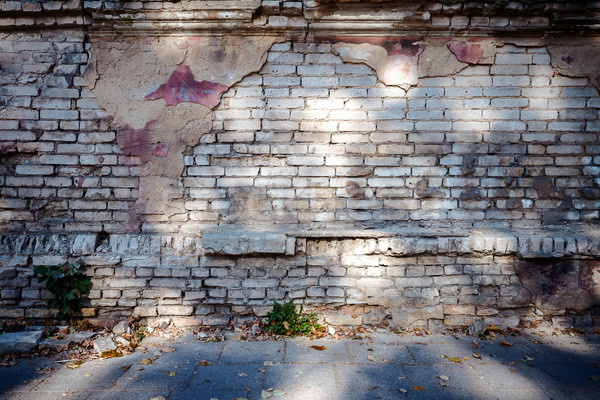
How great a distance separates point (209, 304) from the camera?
3.28 meters

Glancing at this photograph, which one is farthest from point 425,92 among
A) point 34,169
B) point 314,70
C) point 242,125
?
point 34,169

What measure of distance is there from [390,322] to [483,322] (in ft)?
2.87

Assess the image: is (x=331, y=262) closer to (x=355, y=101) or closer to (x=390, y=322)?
(x=390, y=322)

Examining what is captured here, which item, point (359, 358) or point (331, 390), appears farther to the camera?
point (359, 358)

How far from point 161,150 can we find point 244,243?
3.94 ft

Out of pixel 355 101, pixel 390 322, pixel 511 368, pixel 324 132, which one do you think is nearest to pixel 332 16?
pixel 355 101

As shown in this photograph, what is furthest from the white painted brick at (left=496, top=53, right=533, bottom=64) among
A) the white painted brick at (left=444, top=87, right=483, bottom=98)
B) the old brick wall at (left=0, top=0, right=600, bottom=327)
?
the white painted brick at (left=444, top=87, right=483, bottom=98)

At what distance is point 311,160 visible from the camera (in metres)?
3.32

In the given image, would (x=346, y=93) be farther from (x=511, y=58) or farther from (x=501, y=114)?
(x=511, y=58)

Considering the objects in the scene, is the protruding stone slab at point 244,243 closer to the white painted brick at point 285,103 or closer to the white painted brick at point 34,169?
the white painted brick at point 285,103

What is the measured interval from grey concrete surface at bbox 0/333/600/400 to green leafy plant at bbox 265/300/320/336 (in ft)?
0.35

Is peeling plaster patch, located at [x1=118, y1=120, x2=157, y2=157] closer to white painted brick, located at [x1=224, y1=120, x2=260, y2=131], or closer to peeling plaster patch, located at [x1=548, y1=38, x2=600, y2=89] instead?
white painted brick, located at [x1=224, y1=120, x2=260, y2=131]

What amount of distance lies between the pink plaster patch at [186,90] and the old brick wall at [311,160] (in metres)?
0.01

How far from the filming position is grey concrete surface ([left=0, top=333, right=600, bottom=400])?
7.69 ft
